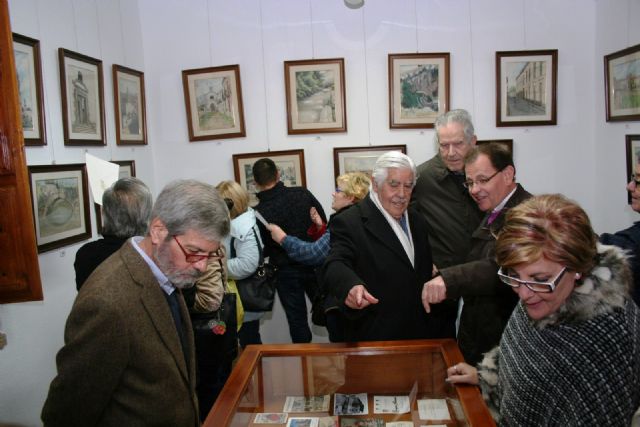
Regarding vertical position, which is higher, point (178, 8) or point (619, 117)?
point (178, 8)

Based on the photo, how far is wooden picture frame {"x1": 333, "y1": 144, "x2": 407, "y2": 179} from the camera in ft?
16.9

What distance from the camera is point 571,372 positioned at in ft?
4.97

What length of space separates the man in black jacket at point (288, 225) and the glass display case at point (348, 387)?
2.12 metres

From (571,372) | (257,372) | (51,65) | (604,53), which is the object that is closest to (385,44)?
(604,53)

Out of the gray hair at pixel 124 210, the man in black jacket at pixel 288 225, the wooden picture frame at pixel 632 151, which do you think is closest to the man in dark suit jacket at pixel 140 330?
the gray hair at pixel 124 210

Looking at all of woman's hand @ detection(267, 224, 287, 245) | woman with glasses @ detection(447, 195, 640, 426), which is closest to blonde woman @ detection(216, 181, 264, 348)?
woman's hand @ detection(267, 224, 287, 245)

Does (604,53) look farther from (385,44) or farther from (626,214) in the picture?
(385,44)

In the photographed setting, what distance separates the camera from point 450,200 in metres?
3.37

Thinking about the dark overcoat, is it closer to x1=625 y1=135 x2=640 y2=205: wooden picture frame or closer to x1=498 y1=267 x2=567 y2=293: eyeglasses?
x1=498 y1=267 x2=567 y2=293: eyeglasses

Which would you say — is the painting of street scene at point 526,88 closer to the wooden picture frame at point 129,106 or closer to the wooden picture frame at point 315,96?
the wooden picture frame at point 315,96

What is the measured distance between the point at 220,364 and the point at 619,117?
3983mm

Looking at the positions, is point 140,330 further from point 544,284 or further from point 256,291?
point 256,291

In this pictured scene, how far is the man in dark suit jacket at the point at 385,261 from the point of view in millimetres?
2672

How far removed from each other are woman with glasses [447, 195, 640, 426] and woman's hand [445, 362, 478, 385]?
12.9 inches
